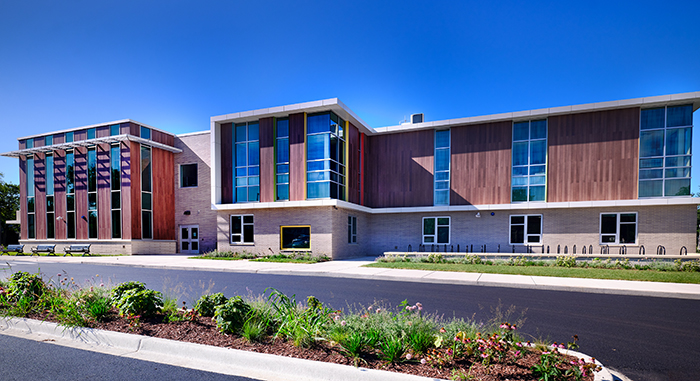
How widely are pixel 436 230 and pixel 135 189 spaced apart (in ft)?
69.8

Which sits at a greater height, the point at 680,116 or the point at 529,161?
the point at 680,116

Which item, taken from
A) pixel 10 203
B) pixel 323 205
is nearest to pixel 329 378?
pixel 323 205

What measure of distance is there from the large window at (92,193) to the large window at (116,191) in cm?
181

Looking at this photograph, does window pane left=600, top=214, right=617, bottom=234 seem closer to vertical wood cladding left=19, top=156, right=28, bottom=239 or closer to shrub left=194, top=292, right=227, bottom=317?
shrub left=194, top=292, right=227, bottom=317

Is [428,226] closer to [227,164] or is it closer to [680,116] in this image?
[227,164]

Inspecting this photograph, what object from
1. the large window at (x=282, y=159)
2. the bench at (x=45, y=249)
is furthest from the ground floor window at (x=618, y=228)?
the bench at (x=45, y=249)

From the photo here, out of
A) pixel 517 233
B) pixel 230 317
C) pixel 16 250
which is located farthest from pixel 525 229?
pixel 16 250

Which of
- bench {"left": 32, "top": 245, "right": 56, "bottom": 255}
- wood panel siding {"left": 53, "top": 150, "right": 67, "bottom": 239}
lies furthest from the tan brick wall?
bench {"left": 32, "top": 245, "right": 56, "bottom": 255}

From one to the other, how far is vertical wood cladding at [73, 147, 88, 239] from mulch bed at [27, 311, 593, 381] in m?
24.8

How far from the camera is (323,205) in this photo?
19.5m

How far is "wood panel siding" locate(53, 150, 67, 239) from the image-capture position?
89.5 ft

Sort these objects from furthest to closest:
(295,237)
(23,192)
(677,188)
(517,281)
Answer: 1. (23,192)
2. (295,237)
3. (677,188)
4. (517,281)

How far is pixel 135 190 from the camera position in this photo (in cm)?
2509

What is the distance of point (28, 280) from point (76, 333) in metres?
2.82
